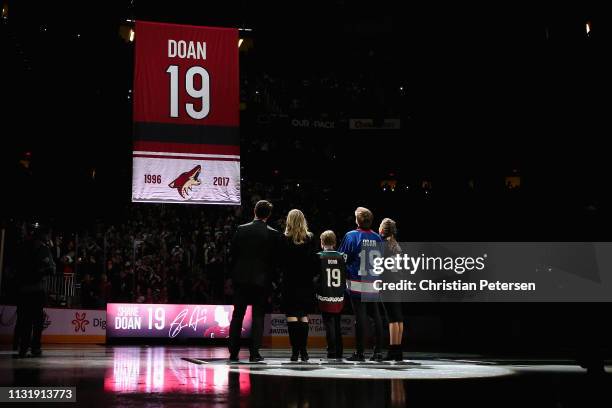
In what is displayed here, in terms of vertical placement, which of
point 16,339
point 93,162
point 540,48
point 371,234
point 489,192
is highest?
point 540,48

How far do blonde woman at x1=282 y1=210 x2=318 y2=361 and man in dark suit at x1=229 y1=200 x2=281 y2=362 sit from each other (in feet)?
0.76

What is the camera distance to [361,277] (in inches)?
456

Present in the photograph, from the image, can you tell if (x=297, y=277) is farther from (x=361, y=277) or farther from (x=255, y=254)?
(x=361, y=277)

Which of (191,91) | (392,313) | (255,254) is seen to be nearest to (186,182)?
(191,91)

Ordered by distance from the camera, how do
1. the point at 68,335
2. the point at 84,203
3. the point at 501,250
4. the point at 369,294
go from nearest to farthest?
the point at 369,294 < the point at 68,335 < the point at 501,250 < the point at 84,203

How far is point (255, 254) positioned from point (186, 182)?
12.2 feet

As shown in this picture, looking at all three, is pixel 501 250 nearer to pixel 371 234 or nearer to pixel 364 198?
pixel 364 198

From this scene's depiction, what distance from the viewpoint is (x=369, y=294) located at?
452 inches

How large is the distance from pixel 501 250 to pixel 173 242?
9.49m

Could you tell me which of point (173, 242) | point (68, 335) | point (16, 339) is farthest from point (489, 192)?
point (16, 339)

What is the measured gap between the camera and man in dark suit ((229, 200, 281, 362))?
10.4 meters
